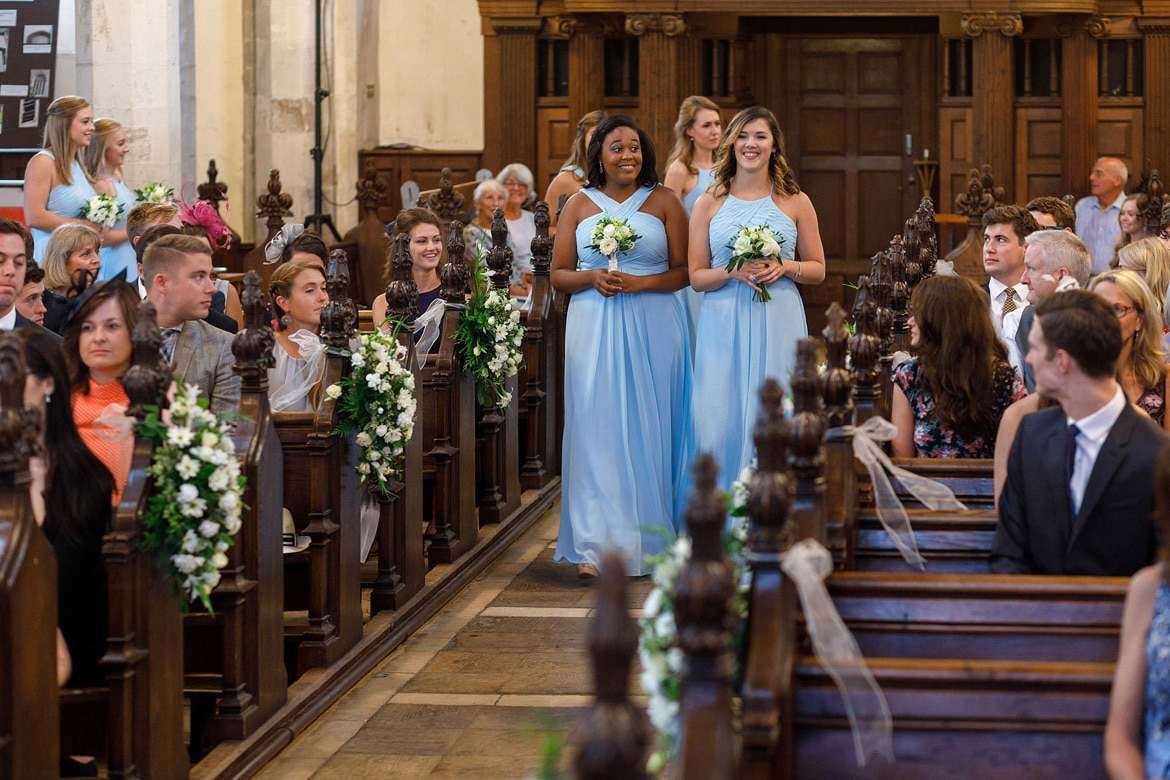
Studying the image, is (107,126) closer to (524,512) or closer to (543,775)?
(524,512)

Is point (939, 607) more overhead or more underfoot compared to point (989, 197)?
more underfoot

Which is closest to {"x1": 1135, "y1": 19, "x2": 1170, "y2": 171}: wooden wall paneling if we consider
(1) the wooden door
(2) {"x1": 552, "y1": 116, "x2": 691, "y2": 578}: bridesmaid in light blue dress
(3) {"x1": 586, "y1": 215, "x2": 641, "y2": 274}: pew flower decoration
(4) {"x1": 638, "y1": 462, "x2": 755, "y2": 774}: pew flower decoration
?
(1) the wooden door

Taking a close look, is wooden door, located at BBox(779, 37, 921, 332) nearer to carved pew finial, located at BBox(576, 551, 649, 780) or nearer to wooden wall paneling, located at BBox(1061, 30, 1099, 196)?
wooden wall paneling, located at BBox(1061, 30, 1099, 196)

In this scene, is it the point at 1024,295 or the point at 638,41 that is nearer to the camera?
the point at 1024,295

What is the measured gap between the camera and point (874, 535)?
4090 mm

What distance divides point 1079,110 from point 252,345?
9623mm

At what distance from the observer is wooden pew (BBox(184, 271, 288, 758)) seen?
4707 mm

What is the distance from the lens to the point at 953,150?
13.2 metres

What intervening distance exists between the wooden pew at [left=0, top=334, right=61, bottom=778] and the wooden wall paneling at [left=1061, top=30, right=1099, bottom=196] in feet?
35.0

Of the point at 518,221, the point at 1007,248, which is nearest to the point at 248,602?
the point at 1007,248

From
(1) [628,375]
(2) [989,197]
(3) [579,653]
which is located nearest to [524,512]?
(1) [628,375]

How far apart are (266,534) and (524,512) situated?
3441 mm

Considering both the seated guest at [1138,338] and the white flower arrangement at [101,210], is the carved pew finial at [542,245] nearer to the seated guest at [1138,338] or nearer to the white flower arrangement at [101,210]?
the white flower arrangement at [101,210]

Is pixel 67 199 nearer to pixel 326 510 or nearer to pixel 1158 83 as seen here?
pixel 326 510
